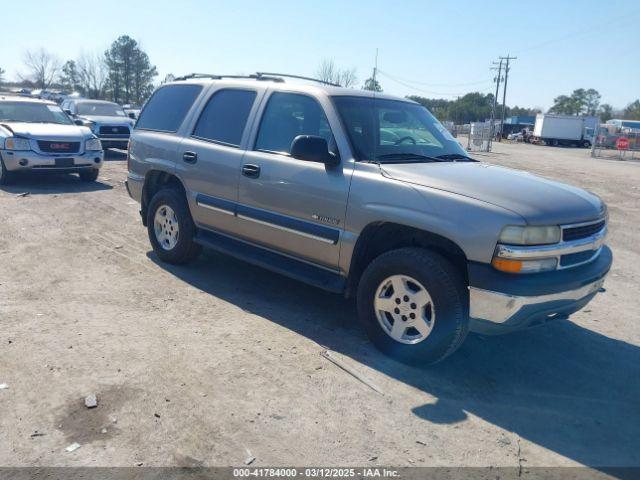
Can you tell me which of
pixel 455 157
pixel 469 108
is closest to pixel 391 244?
pixel 455 157

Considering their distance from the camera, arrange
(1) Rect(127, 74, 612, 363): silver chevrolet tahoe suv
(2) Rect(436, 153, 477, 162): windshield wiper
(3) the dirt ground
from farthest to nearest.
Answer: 1. (2) Rect(436, 153, 477, 162): windshield wiper
2. (1) Rect(127, 74, 612, 363): silver chevrolet tahoe suv
3. (3) the dirt ground

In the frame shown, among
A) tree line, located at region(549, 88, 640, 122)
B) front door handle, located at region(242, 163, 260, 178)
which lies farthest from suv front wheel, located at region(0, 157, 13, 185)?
tree line, located at region(549, 88, 640, 122)

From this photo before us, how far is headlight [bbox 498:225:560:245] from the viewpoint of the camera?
3465 millimetres

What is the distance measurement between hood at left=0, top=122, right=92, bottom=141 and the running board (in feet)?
20.5

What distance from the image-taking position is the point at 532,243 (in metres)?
3.52

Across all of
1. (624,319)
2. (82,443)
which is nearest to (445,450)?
(82,443)

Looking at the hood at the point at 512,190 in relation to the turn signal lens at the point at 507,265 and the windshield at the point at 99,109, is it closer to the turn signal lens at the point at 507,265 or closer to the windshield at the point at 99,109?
the turn signal lens at the point at 507,265

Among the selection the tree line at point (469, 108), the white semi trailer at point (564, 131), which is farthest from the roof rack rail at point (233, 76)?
the tree line at point (469, 108)

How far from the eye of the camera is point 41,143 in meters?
10.3

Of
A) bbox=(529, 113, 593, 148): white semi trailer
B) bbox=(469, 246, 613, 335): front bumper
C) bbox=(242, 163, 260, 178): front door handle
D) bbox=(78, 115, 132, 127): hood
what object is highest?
bbox=(529, 113, 593, 148): white semi trailer

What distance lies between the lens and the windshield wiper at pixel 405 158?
174 inches

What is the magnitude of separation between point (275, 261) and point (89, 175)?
8.02m

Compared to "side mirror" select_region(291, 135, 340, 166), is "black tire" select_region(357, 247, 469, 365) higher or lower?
lower

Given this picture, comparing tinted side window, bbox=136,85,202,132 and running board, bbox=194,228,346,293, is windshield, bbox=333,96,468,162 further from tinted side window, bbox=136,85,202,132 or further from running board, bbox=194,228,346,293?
tinted side window, bbox=136,85,202,132
